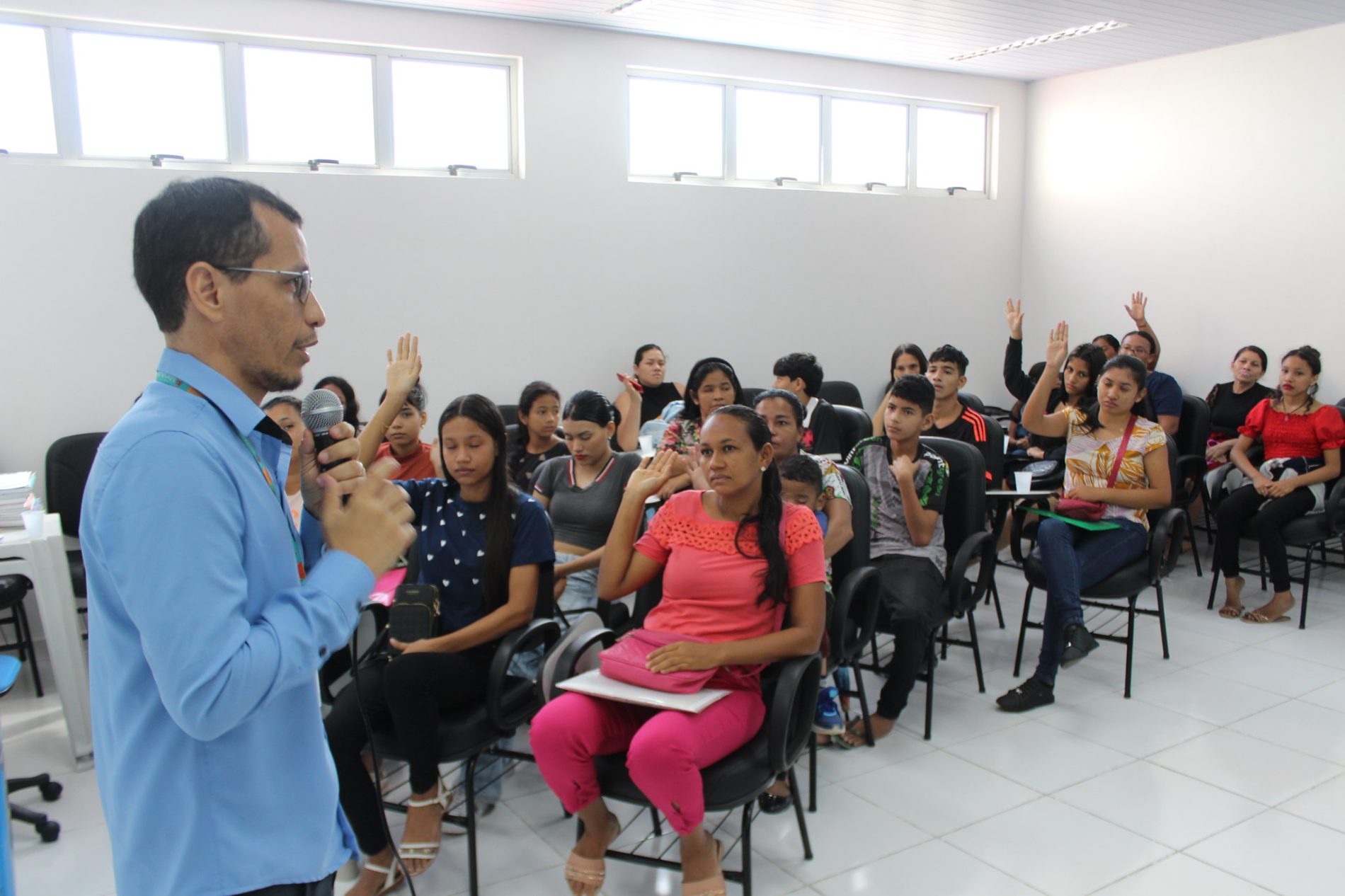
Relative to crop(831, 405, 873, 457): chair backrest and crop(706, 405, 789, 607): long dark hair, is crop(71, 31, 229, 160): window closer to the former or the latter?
crop(831, 405, 873, 457): chair backrest

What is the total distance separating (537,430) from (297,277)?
3.19 m

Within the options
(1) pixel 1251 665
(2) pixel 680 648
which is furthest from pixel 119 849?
(1) pixel 1251 665

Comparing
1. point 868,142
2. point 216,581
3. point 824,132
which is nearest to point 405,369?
point 216,581

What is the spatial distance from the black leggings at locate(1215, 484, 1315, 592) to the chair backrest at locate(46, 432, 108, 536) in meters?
5.83

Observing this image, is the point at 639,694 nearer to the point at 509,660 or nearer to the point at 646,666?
the point at 646,666

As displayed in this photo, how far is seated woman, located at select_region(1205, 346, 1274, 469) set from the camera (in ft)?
19.0

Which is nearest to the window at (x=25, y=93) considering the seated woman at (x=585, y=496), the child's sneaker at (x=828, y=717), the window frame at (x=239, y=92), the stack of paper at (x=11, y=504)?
the window frame at (x=239, y=92)

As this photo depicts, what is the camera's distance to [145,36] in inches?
201

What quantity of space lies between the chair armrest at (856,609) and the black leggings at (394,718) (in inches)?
46.6

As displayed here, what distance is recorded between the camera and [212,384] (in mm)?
1051

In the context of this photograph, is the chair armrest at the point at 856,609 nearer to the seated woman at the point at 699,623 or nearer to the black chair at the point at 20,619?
the seated woman at the point at 699,623

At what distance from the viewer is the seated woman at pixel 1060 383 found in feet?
16.7

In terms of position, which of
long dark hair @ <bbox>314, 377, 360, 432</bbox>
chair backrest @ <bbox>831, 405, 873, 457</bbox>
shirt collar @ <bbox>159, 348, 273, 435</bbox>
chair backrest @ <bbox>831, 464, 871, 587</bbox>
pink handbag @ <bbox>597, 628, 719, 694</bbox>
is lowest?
pink handbag @ <bbox>597, 628, 719, 694</bbox>

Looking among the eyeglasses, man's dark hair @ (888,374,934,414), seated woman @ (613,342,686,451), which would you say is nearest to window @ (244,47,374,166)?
seated woman @ (613,342,686,451)
